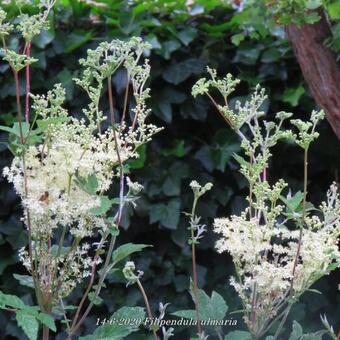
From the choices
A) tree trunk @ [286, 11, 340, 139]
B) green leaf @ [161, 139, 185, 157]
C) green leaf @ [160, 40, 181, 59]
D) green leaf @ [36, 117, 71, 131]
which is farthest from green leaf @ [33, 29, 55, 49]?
→ green leaf @ [36, 117, 71, 131]

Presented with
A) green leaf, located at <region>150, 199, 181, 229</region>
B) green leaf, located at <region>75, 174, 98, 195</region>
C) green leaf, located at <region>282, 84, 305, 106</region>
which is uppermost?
green leaf, located at <region>75, 174, 98, 195</region>

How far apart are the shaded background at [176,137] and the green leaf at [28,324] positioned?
133cm

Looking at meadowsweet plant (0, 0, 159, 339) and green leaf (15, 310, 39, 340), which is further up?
meadowsweet plant (0, 0, 159, 339)

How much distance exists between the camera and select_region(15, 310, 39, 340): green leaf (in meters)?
1.22

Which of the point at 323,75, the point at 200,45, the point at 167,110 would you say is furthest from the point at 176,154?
the point at 323,75

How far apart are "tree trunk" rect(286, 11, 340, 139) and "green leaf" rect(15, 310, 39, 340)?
1330 mm

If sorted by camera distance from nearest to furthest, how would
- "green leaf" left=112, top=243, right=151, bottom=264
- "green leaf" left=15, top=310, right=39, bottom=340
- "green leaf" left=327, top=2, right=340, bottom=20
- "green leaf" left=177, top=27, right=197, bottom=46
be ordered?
1. "green leaf" left=15, top=310, right=39, bottom=340
2. "green leaf" left=112, top=243, right=151, bottom=264
3. "green leaf" left=327, top=2, right=340, bottom=20
4. "green leaf" left=177, top=27, right=197, bottom=46

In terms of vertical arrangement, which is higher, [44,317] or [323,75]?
[323,75]

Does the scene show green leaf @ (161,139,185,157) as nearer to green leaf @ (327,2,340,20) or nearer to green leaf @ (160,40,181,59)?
Answer: green leaf @ (160,40,181,59)

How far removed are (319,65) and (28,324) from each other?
1443mm

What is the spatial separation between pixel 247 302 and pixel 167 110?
4.79ft

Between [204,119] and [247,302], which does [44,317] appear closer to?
[247,302]

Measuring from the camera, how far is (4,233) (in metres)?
2.66

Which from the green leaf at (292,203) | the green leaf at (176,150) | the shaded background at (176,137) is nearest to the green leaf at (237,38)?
the shaded background at (176,137)
